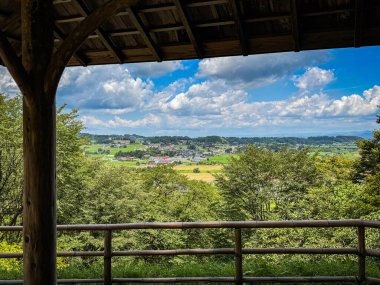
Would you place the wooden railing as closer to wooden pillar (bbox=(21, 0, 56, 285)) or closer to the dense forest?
wooden pillar (bbox=(21, 0, 56, 285))

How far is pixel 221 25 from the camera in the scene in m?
2.85

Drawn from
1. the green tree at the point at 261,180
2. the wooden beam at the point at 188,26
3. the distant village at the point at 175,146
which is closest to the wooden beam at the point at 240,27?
the wooden beam at the point at 188,26

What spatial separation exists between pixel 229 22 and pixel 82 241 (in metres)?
15.4

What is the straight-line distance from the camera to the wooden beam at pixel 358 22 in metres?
2.39

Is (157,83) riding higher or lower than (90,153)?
higher

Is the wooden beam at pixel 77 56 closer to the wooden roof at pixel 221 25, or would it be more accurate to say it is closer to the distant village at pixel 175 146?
the wooden roof at pixel 221 25

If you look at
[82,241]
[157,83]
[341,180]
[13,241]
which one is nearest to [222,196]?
[341,180]

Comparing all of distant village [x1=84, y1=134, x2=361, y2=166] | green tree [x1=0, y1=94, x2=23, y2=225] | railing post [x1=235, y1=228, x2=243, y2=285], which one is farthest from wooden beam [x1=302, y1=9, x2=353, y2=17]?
distant village [x1=84, y1=134, x2=361, y2=166]

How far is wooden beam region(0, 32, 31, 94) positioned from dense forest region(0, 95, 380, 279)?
1190cm

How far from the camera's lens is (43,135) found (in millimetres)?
1974

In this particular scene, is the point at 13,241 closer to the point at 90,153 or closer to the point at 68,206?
the point at 68,206

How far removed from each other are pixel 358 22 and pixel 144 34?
68.3 inches

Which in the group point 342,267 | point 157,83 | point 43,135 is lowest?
point 342,267

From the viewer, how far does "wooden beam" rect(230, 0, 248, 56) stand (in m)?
2.53
